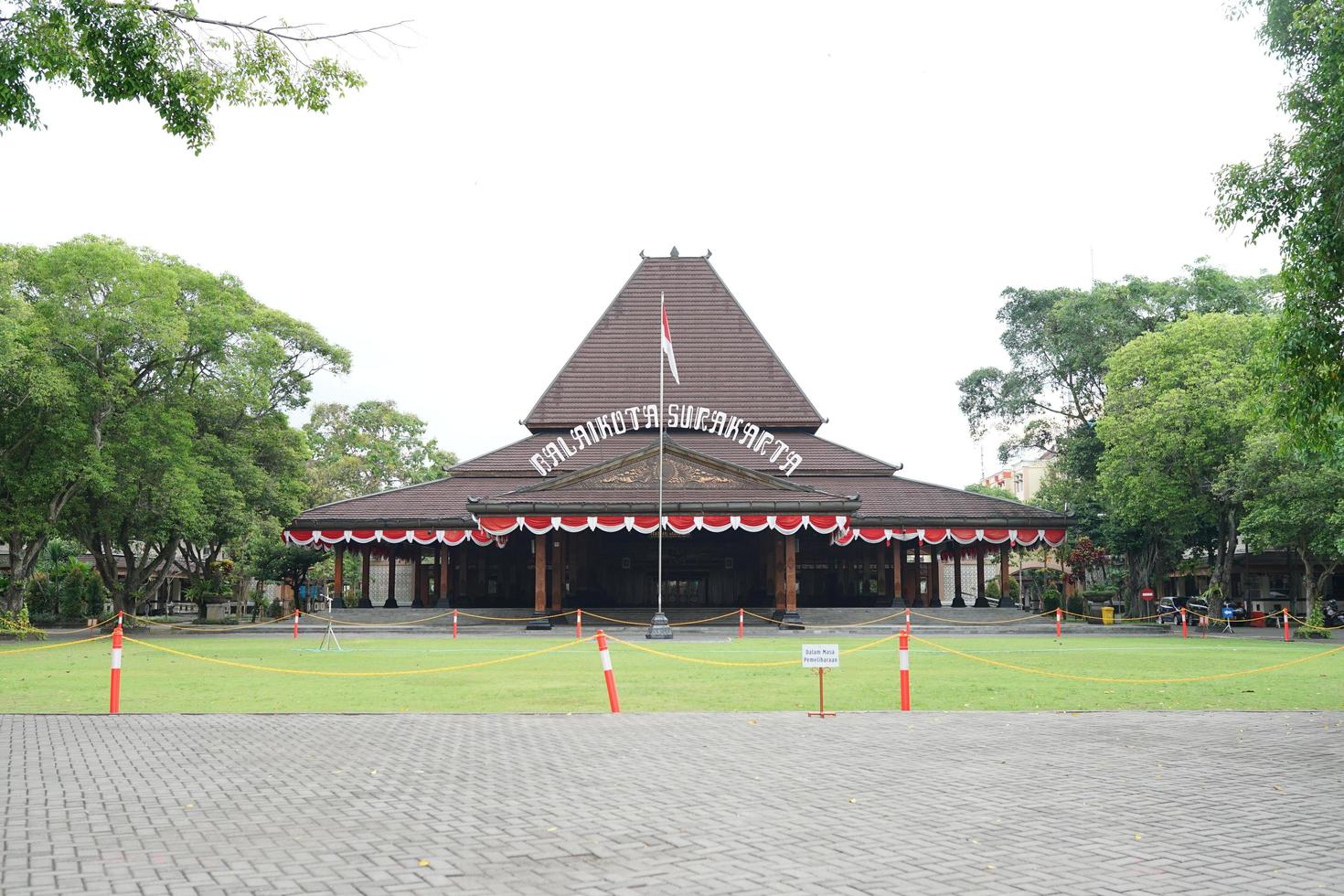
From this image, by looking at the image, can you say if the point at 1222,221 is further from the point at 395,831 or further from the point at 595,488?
the point at 595,488

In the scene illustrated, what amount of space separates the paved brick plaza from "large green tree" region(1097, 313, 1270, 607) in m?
26.8

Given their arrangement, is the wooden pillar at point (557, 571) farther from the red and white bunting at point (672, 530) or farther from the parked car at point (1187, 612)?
the parked car at point (1187, 612)

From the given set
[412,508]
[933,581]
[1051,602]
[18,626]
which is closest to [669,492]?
[412,508]

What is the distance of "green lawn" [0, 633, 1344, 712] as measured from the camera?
44.9 feet

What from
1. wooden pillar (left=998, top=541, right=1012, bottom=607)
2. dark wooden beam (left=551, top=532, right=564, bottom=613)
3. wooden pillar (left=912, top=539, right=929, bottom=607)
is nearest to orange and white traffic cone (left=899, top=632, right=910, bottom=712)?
dark wooden beam (left=551, top=532, right=564, bottom=613)

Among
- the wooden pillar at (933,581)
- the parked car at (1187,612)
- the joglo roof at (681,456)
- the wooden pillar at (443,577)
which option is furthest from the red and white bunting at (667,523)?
the parked car at (1187,612)

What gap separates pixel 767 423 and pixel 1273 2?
122 ft

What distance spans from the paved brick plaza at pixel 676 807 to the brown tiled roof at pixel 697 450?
114 feet

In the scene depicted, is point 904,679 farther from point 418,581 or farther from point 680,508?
point 418,581

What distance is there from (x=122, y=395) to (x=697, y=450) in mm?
22237

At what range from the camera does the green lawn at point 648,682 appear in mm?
13672

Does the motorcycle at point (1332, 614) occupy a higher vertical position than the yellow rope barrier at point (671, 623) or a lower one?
lower

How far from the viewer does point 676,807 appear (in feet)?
24.3

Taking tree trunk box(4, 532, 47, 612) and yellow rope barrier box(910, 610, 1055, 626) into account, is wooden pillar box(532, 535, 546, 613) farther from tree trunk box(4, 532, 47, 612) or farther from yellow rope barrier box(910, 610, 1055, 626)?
Answer: tree trunk box(4, 532, 47, 612)
